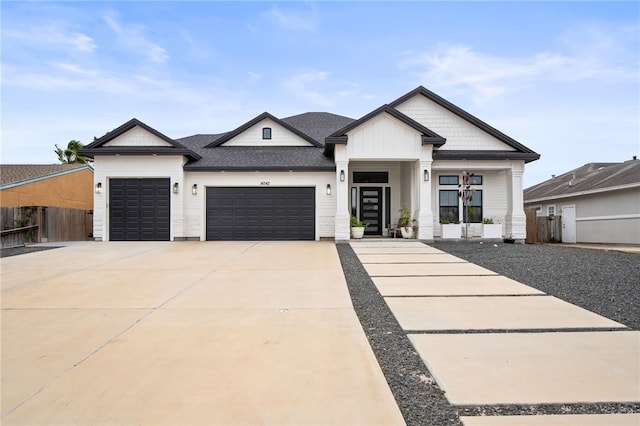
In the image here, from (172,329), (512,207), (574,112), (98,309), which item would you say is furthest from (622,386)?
(574,112)

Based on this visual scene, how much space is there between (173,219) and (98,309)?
9690 mm

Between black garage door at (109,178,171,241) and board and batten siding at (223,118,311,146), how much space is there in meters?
3.65

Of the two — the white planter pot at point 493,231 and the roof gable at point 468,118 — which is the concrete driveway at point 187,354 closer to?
the white planter pot at point 493,231

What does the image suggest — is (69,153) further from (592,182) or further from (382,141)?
(592,182)

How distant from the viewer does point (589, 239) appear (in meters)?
18.3

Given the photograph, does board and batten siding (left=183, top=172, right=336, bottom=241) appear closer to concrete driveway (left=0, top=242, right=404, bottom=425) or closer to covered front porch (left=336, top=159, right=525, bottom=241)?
covered front porch (left=336, top=159, right=525, bottom=241)

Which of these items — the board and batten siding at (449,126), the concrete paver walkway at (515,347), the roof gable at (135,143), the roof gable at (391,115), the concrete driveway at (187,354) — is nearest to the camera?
the concrete driveway at (187,354)

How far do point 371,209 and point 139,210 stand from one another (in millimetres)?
9192

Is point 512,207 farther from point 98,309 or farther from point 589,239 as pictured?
point 98,309

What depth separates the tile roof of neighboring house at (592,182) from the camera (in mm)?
16698

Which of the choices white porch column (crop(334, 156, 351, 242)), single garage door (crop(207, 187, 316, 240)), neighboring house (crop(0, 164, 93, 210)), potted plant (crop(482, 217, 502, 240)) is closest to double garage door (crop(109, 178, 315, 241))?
single garage door (crop(207, 187, 316, 240))

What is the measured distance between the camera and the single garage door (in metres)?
14.1

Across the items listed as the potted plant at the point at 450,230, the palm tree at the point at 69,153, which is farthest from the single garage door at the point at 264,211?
the palm tree at the point at 69,153

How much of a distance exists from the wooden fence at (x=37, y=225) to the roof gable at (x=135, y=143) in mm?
2661
